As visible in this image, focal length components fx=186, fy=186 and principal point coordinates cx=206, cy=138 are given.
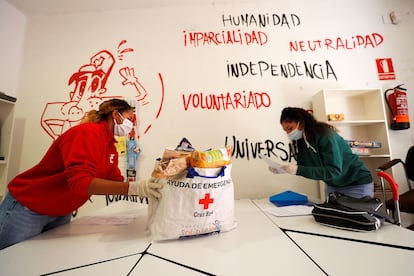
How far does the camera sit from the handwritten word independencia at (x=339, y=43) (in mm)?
1937

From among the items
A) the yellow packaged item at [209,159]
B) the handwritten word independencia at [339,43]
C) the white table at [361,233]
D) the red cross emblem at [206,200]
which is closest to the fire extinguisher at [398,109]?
the handwritten word independencia at [339,43]

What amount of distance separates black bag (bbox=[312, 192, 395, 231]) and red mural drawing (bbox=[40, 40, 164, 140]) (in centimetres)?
160

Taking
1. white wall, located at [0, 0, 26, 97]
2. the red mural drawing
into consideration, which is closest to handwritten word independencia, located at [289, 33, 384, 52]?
the red mural drawing

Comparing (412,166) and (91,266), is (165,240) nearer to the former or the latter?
(91,266)

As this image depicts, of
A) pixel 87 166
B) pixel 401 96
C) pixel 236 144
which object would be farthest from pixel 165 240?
pixel 401 96

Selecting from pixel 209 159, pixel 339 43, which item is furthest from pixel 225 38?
pixel 209 159

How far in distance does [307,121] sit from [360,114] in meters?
0.90

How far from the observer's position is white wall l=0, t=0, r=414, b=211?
1.87 m

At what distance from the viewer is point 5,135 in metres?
1.67

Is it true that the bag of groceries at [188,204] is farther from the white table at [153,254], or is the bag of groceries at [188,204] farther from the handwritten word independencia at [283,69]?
the handwritten word independencia at [283,69]

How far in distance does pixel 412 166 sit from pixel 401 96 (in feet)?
2.13

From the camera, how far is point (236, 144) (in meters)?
1.86

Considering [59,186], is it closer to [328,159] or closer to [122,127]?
[122,127]

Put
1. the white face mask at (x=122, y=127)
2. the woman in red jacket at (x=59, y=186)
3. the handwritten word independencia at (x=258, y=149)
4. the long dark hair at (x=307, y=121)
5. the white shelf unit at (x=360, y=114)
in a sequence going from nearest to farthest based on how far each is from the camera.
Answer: the woman in red jacket at (x=59, y=186), the white face mask at (x=122, y=127), the long dark hair at (x=307, y=121), the white shelf unit at (x=360, y=114), the handwritten word independencia at (x=258, y=149)
